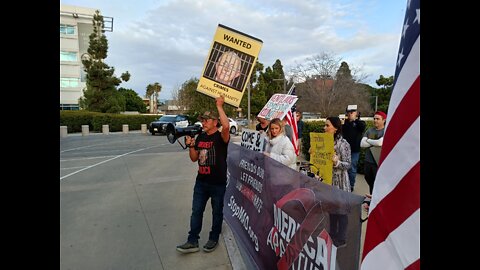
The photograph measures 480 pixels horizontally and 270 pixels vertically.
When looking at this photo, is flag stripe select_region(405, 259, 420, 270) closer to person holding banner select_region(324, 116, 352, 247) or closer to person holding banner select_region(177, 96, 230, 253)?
person holding banner select_region(177, 96, 230, 253)

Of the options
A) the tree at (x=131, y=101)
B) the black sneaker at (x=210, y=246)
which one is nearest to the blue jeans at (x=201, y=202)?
the black sneaker at (x=210, y=246)

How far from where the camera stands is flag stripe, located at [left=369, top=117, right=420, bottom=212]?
1.18m

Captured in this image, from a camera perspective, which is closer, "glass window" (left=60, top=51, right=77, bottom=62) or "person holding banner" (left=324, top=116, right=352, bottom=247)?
"person holding banner" (left=324, top=116, right=352, bottom=247)

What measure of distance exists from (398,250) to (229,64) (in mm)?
3136

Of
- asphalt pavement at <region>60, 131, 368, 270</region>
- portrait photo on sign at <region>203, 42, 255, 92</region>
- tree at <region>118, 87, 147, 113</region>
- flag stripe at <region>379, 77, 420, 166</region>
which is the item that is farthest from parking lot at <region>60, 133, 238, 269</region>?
tree at <region>118, 87, 147, 113</region>

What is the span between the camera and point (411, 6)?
123 cm

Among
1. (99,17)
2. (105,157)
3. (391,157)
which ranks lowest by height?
(105,157)

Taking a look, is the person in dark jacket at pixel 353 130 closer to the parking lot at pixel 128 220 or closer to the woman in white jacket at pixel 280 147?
the woman in white jacket at pixel 280 147

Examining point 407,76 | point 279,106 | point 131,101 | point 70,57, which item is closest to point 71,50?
point 70,57

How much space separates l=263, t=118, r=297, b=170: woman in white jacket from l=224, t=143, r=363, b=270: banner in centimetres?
48

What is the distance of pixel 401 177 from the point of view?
4.04 ft
